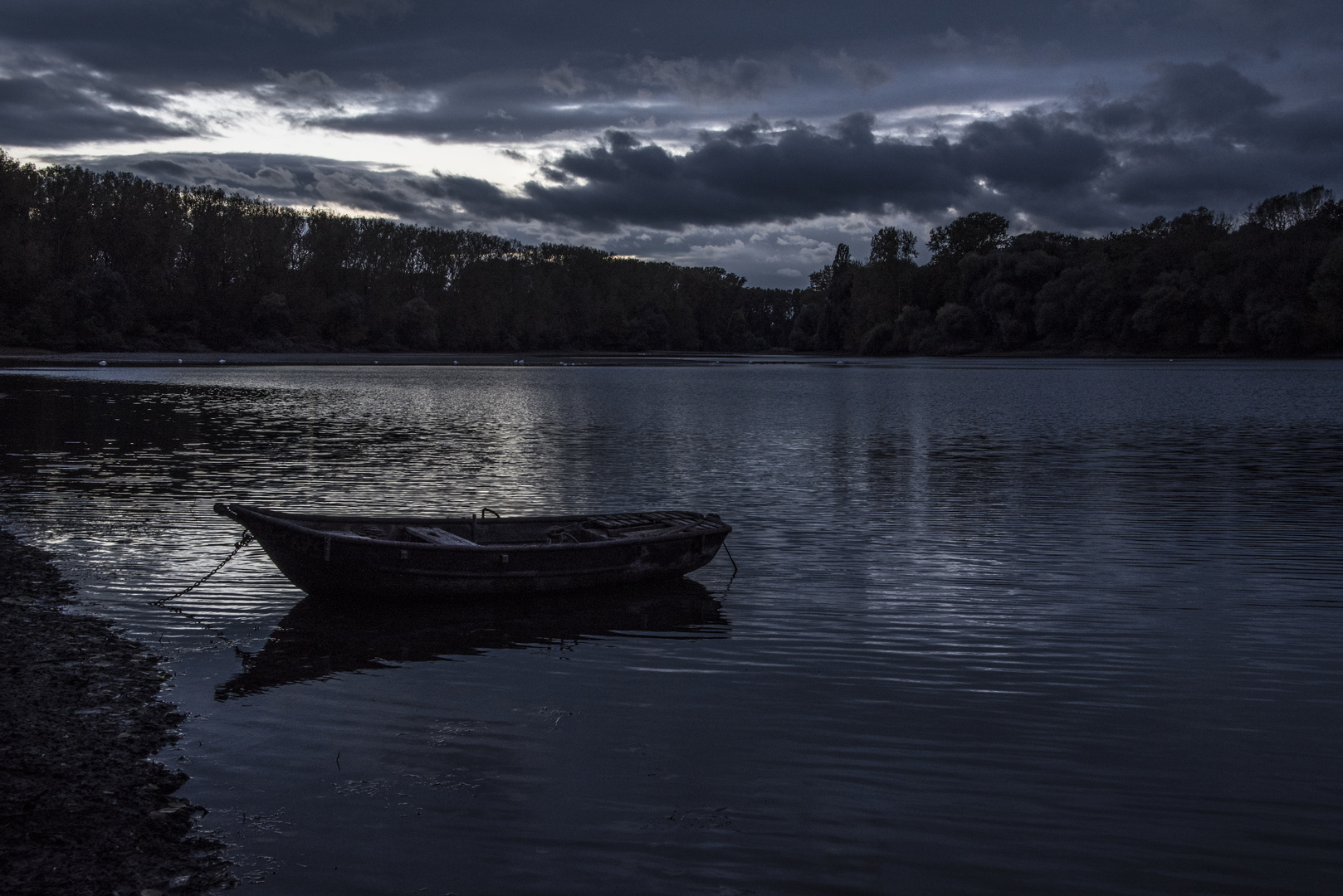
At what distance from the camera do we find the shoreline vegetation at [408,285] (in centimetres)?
13275

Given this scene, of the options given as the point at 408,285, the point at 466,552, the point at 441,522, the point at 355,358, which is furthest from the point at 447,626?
the point at 408,285

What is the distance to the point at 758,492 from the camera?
90.4 ft

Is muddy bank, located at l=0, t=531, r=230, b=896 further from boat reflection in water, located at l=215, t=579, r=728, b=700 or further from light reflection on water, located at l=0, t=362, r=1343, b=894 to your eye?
boat reflection in water, located at l=215, t=579, r=728, b=700

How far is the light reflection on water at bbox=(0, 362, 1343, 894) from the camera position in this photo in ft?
26.1

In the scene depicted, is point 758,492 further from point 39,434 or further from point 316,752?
point 39,434

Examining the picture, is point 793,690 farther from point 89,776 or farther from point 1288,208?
point 1288,208

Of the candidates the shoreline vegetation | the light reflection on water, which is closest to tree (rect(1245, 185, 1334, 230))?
the shoreline vegetation

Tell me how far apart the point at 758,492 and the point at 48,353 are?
12519cm

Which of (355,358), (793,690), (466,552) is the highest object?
(355,358)

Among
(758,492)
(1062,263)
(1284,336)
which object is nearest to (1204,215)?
(1062,263)

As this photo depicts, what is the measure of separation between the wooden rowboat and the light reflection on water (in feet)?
1.44

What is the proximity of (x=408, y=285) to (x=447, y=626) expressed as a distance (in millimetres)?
187401

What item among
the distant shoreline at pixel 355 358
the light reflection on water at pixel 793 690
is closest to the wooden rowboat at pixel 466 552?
the light reflection on water at pixel 793 690

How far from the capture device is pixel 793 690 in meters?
11.7
